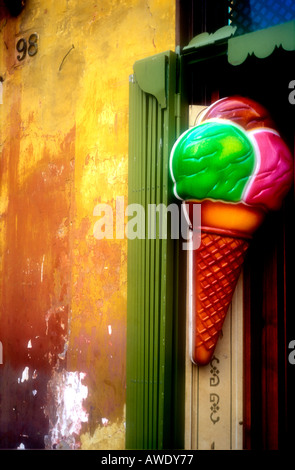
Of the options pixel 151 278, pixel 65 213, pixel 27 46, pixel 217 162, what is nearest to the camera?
pixel 217 162

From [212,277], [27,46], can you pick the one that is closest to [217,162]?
[212,277]

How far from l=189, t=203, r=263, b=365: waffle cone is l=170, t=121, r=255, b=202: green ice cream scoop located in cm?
16

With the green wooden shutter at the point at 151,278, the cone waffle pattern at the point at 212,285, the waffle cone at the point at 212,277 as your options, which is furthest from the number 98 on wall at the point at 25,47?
the cone waffle pattern at the point at 212,285

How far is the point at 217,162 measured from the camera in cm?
361

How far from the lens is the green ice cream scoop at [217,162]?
360cm

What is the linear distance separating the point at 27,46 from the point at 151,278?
10.5 ft

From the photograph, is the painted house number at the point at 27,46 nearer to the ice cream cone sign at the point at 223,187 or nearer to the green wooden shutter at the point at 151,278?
the green wooden shutter at the point at 151,278


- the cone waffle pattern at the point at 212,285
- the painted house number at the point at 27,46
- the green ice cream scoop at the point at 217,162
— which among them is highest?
the painted house number at the point at 27,46

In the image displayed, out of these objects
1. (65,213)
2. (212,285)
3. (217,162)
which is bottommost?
(212,285)

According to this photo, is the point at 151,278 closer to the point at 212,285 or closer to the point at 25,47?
the point at 212,285

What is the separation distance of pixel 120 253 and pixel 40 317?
126cm

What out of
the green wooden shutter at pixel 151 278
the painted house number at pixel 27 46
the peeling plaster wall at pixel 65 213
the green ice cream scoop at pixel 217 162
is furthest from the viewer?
the painted house number at pixel 27 46

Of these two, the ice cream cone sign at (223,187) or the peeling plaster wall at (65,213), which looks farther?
the peeling plaster wall at (65,213)
